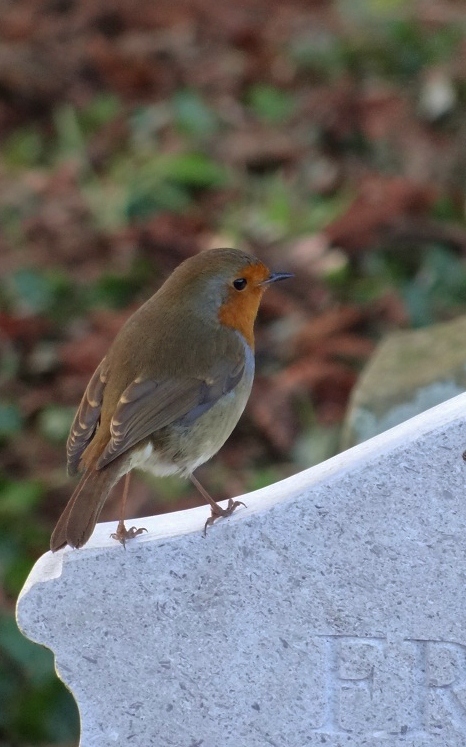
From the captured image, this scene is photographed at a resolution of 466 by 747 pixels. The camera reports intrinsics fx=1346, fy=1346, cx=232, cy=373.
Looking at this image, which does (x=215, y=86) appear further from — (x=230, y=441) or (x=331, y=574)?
(x=331, y=574)

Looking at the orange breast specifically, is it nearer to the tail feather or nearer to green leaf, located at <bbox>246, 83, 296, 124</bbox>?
the tail feather

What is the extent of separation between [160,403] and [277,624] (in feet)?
1.59

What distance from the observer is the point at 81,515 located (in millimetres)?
2127

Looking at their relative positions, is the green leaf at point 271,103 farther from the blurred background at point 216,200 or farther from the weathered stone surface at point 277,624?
the weathered stone surface at point 277,624

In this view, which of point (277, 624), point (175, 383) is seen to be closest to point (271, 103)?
point (175, 383)

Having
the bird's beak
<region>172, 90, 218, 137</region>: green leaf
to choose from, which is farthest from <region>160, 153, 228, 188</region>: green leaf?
the bird's beak

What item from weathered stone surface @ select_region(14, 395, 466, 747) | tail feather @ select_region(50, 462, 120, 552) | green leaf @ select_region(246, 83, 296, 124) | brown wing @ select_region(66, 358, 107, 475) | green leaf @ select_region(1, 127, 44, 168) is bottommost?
green leaf @ select_region(246, 83, 296, 124)

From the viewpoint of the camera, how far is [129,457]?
92.6 inches

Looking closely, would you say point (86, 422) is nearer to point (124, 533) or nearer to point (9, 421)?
point (124, 533)

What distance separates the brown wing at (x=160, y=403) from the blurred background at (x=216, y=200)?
1011 millimetres

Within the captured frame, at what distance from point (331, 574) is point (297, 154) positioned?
3786mm

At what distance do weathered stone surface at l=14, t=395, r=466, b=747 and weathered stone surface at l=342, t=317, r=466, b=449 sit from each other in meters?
1.23

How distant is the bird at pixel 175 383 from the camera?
2.33m

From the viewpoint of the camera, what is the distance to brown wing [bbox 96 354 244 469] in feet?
7.59
